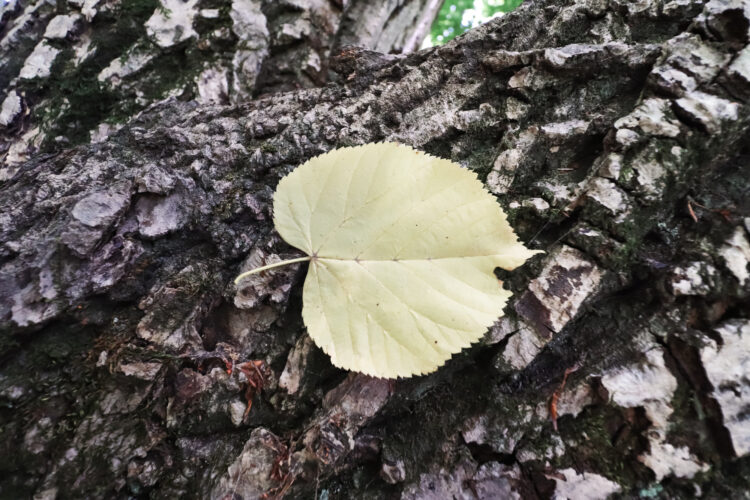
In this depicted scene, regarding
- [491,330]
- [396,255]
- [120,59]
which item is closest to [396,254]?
[396,255]

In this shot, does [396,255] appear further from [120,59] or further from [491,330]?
[120,59]

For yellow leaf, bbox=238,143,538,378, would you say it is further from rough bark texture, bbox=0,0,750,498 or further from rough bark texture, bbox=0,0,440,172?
rough bark texture, bbox=0,0,440,172

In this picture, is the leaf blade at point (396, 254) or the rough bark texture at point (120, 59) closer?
the leaf blade at point (396, 254)

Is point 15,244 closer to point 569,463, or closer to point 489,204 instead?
point 489,204

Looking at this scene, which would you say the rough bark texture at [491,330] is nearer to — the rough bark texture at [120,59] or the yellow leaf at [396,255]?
the yellow leaf at [396,255]

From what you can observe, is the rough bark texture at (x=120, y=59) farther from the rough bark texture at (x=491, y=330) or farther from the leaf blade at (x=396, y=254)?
the leaf blade at (x=396, y=254)

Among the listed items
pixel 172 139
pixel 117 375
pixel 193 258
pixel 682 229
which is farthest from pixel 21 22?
pixel 682 229

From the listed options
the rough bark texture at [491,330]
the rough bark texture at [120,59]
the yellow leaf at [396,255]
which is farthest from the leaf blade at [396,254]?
the rough bark texture at [120,59]
